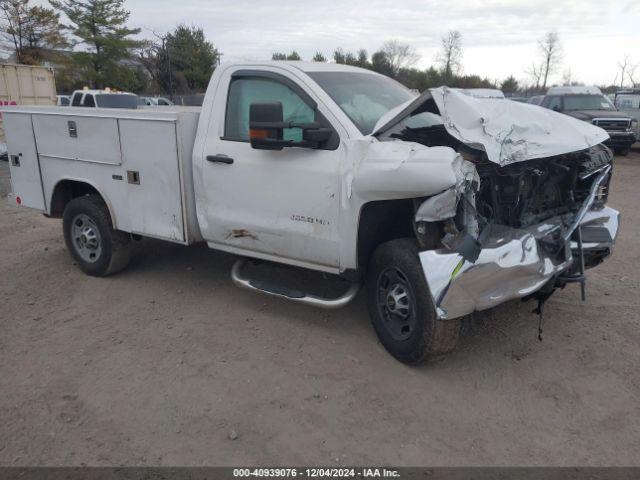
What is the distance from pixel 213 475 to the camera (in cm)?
290

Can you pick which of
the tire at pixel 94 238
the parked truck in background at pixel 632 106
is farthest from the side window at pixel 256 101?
the parked truck in background at pixel 632 106

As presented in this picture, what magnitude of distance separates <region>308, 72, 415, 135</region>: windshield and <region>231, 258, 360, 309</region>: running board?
1.22 metres

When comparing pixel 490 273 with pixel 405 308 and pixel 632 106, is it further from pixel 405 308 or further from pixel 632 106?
pixel 632 106

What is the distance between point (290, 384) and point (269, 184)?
154 cm

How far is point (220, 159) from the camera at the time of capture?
4.51 meters

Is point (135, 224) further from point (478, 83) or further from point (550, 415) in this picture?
point (478, 83)

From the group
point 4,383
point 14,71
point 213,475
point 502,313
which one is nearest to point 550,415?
point 502,313

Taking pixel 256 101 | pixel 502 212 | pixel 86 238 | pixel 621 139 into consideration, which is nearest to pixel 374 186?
pixel 502 212

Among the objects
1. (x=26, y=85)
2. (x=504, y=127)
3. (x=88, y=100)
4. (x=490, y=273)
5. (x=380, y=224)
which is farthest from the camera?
(x=26, y=85)

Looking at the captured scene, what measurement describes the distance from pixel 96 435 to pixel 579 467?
271cm

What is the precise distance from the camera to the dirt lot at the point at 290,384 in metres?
3.10

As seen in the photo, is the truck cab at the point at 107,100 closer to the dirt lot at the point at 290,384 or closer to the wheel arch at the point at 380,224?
the dirt lot at the point at 290,384

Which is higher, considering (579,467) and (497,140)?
(497,140)

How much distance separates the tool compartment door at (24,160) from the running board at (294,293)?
263 cm
